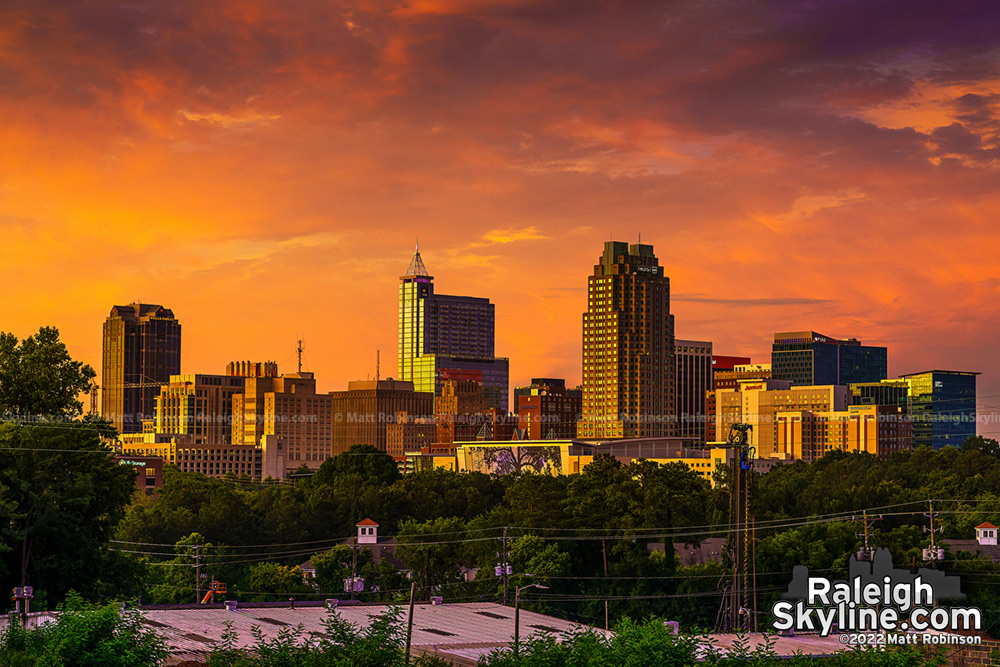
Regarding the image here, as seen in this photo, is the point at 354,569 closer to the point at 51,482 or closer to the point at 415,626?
the point at 415,626

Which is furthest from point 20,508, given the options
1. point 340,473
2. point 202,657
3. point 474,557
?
point 340,473

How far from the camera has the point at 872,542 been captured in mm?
116688

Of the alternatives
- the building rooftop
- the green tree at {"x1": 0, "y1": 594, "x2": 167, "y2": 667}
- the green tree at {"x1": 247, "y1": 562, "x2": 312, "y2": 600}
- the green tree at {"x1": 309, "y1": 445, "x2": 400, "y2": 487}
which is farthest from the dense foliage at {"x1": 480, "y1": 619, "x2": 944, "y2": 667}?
the green tree at {"x1": 309, "y1": 445, "x2": 400, "y2": 487}

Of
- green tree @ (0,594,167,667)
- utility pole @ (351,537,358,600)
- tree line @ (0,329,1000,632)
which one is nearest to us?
green tree @ (0,594,167,667)

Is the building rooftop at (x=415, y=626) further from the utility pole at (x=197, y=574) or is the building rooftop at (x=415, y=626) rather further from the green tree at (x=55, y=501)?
the utility pole at (x=197, y=574)

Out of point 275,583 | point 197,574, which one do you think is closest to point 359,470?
point 275,583

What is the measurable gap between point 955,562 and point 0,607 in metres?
77.3

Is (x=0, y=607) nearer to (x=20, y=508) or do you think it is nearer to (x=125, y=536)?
(x=20, y=508)

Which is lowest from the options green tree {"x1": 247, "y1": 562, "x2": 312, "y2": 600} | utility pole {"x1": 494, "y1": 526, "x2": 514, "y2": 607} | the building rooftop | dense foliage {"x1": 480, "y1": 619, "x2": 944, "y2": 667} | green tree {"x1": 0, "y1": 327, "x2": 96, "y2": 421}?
green tree {"x1": 247, "y1": 562, "x2": 312, "y2": 600}

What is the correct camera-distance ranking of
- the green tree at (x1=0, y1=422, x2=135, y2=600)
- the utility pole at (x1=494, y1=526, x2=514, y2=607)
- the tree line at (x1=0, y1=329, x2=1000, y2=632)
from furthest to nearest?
the utility pole at (x1=494, y1=526, x2=514, y2=607) < the tree line at (x1=0, y1=329, x2=1000, y2=632) < the green tree at (x1=0, y1=422, x2=135, y2=600)

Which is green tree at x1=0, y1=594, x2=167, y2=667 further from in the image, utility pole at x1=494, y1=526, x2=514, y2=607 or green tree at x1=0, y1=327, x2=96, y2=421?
utility pole at x1=494, y1=526, x2=514, y2=607

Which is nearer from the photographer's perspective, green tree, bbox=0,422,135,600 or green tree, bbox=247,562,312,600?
green tree, bbox=0,422,135,600

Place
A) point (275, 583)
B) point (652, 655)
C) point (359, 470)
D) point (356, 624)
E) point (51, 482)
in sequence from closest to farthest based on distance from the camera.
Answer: point (652, 655)
point (356, 624)
point (51, 482)
point (275, 583)
point (359, 470)

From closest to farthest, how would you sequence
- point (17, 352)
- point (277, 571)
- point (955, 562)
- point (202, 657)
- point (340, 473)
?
point (202, 657) → point (17, 352) → point (955, 562) → point (277, 571) → point (340, 473)
